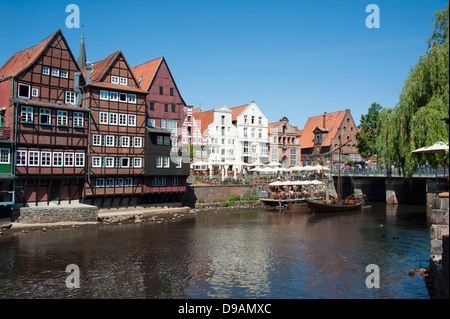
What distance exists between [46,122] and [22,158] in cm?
418

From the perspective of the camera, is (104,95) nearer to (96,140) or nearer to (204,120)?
(96,140)

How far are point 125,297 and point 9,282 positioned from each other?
6.83 meters

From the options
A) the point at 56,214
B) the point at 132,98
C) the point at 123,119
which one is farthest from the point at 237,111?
the point at 56,214

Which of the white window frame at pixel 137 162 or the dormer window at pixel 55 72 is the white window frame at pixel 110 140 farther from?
the dormer window at pixel 55 72

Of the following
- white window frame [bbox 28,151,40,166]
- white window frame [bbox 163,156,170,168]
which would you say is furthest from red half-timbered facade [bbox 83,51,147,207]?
white window frame [bbox 28,151,40,166]

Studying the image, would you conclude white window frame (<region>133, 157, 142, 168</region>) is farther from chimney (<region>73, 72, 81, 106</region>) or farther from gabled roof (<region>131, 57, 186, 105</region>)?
gabled roof (<region>131, 57, 186, 105</region>)

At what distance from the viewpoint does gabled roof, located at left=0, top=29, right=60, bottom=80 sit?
39281 mm

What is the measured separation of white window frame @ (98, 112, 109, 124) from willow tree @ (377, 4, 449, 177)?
28.6 m

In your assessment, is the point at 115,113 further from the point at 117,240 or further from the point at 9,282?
the point at 9,282

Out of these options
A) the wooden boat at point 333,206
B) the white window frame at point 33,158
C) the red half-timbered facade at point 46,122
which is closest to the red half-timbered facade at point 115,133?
the red half-timbered facade at point 46,122

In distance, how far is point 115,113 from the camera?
43.8 m

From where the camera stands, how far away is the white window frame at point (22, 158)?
36.4 m

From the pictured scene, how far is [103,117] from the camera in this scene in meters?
42.8

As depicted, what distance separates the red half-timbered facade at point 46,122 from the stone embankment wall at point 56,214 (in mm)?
2762
